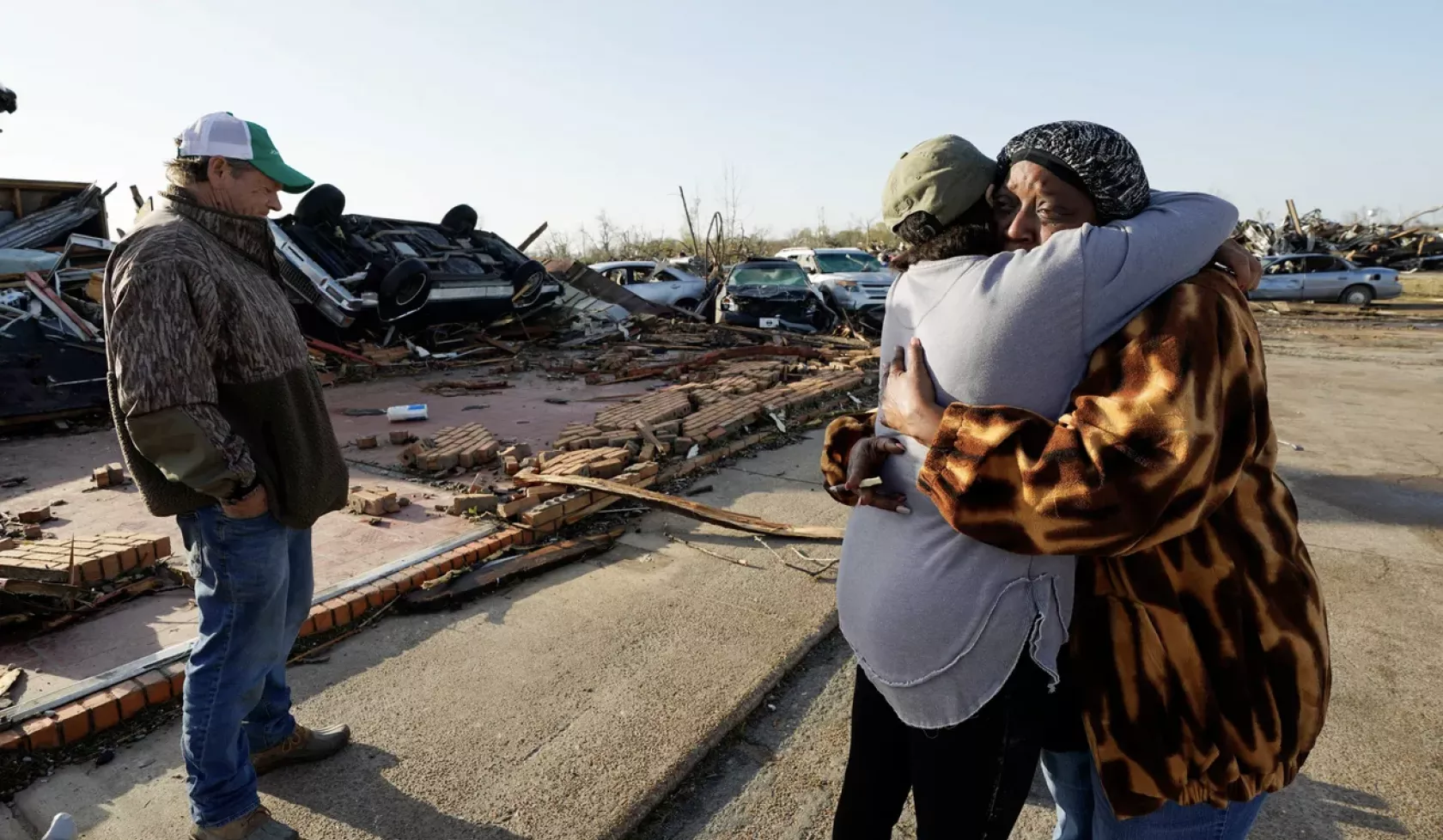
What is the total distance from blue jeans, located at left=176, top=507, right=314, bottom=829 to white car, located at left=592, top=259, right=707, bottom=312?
1627 cm

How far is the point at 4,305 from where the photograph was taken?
7492 millimetres

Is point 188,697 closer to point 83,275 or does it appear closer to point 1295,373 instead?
point 83,275

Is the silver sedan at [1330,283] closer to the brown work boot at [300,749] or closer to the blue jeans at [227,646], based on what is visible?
the brown work boot at [300,749]

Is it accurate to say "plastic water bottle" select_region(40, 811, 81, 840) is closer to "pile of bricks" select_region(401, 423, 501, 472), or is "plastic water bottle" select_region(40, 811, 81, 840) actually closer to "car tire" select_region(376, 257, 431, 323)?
"pile of bricks" select_region(401, 423, 501, 472)

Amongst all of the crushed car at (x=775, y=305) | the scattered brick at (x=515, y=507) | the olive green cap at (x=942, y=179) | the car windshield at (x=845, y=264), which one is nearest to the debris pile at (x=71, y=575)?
the scattered brick at (x=515, y=507)

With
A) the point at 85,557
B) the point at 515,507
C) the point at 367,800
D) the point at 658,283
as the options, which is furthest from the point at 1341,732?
the point at 658,283

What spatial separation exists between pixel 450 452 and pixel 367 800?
3.97 m

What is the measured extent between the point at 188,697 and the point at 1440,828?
3689 mm

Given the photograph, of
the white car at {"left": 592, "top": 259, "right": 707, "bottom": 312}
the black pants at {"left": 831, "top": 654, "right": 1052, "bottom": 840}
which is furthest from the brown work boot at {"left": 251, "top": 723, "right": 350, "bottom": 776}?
the white car at {"left": 592, "top": 259, "right": 707, "bottom": 312}

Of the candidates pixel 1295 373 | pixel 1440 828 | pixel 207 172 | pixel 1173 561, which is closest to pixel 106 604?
pixel 207 172

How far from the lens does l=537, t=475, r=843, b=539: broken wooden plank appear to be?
4781mm

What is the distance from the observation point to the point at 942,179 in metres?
1.42

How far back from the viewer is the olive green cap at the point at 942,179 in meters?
1.42

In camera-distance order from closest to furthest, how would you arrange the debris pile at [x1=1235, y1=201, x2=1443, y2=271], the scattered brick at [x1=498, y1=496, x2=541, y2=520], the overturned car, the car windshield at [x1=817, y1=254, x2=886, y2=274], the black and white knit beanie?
the black and white knit beanie < the scattered brick at [x1=498, y1=496, x2=541, y2=520] < the overturned car < the car windshield at [x1=817, y1=254, x2=886, y2=274] < the debris pile at [x1=1235, y1=201, x2=1443, y2=271]
